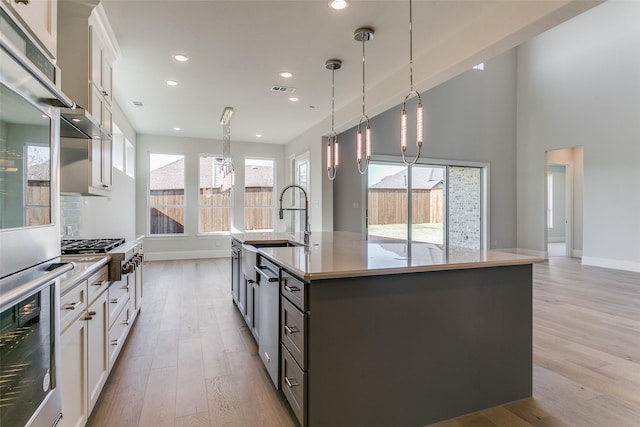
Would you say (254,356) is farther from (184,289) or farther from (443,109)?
(443,109)

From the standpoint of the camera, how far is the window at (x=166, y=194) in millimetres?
7840

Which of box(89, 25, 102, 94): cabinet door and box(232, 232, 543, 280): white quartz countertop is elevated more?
box(89, 25, 102, 94): cabinet door

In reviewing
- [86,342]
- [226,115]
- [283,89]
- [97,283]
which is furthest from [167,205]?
[86,342]

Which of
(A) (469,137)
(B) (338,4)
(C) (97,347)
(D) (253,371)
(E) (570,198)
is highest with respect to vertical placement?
(A) (469,137)

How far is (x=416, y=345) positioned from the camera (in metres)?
1.85

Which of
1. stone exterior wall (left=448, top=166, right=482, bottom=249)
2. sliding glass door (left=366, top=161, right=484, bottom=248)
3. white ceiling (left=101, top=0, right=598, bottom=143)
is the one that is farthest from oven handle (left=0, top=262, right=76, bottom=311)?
stone exterior wall (left=448, top=166, right=482, bottom=249)

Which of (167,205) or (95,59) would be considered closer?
(95,59)

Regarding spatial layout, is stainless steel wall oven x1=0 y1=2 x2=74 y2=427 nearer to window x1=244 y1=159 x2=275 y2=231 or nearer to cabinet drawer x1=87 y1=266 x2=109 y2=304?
cabinet drawer x1=87 y1=266 x2=109 y2=304

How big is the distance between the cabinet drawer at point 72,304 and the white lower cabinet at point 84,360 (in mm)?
15

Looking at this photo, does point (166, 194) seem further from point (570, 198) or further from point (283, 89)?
point (570, 198)

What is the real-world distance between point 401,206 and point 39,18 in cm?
674

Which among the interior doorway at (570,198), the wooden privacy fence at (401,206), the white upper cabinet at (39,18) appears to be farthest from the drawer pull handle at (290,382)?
the interior doorway at (570,198)

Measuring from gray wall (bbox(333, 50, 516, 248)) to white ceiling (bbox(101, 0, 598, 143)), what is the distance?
5.85 ft

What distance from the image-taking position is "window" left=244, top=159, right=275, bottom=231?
28.4 ft
